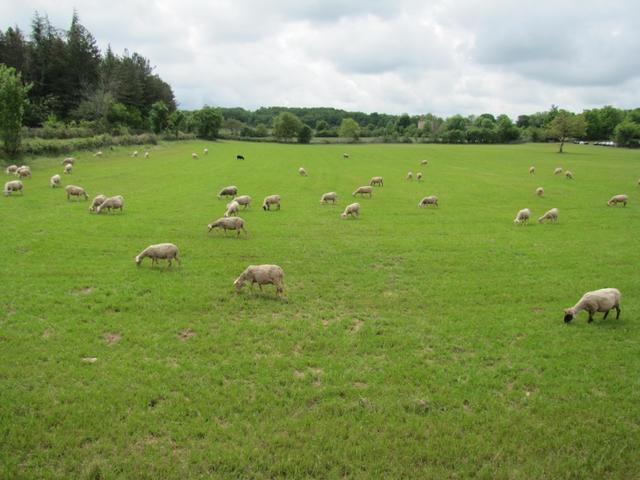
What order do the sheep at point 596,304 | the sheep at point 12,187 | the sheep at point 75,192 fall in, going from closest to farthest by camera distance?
the sheep at point 596,304, the sheep at point 75,192, the sheep at point 12,187

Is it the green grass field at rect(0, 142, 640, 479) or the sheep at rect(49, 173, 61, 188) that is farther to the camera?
the sheep at rect(49, 173, 61, 188)

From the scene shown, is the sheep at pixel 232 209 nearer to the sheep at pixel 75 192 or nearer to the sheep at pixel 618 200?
the sheep at pixel 75 192

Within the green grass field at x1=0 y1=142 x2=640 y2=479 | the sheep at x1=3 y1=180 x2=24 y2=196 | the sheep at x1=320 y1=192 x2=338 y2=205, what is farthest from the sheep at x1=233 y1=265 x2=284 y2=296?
the sheep at x1=3 y1=180 x2=24 y2=196

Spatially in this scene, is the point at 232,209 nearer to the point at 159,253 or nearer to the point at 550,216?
the point at 159,253

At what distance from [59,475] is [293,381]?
5397 millimetres

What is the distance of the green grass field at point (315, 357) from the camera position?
8820 mm

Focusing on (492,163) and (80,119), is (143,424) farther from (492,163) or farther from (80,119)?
(80,119)

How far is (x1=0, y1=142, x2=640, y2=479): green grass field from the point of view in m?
8.82

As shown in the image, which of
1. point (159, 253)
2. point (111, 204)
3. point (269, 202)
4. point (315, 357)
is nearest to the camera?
point (315, 357)

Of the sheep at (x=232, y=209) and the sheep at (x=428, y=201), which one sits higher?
the sheep at (x=428, y=201)

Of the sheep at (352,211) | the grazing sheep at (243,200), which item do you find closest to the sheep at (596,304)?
the sheep at (352,211)

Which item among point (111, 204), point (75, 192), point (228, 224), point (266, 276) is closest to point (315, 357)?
point (266, 276)

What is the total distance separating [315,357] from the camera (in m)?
12.6

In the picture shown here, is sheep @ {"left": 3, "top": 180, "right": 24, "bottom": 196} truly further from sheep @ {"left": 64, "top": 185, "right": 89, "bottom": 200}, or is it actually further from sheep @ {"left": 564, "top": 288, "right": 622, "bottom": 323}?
sheep @ {"left": 564, "top": 288, "right": 622, "bottom": 323}
